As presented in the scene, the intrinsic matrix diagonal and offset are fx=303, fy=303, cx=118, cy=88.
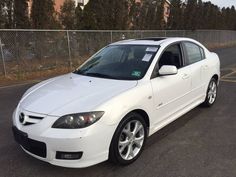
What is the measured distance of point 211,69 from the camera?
6.23 m

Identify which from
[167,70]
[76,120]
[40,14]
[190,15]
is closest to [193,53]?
[167,70]

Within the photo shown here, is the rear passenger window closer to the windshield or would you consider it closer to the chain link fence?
the windshield

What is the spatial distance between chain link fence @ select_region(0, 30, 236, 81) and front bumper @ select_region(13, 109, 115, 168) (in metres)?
8.97

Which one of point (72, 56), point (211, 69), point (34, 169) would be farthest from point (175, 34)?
point (34, 169)

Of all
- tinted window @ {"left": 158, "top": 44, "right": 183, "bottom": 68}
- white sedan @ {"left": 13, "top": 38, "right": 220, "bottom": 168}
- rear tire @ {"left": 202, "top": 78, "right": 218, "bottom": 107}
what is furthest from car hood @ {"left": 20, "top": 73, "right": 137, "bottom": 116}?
rear tire @ {"left": 202, "top": 78, "right": 218, "bottom": 107}

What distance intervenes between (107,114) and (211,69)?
138 inches

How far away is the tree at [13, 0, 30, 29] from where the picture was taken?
14.2 metres

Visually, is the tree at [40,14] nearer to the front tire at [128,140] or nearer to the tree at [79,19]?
the tree at [79,19]

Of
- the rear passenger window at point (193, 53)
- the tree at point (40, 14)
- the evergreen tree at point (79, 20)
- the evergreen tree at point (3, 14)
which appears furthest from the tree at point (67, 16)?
the rear passenger window at point (193, 53)

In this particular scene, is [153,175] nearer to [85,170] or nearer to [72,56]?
[85,170]

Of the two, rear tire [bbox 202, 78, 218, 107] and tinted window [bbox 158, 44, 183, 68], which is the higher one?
tinted window [bbox 158, 44, 183, 68]

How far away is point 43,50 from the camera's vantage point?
13.3 m

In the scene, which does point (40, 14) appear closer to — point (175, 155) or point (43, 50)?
point (43, 50)

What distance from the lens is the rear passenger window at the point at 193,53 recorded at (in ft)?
18.1
